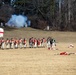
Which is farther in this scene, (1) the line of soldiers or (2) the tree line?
(2) the tree line

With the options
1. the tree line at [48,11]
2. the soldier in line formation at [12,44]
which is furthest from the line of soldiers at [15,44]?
the tree line at [48,11]

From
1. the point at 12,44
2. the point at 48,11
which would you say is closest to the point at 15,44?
the point at 12,44

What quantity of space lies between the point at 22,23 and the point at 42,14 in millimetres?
7941

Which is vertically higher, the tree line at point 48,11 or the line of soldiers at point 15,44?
the tree line at point 48,11

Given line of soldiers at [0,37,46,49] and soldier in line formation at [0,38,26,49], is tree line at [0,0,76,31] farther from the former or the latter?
soldier in line formation at [0,38,26,49]

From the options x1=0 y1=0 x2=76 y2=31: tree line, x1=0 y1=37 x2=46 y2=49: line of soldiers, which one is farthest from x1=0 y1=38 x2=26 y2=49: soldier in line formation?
x1=0 y1=0 x2=76 y2=31: tree line

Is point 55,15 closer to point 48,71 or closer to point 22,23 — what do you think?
point 22,23

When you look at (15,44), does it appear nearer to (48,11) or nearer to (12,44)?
(12,44)

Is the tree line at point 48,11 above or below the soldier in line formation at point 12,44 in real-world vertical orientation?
above

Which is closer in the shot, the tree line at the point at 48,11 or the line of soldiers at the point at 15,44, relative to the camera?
the line of soldiers at the point at 15,44

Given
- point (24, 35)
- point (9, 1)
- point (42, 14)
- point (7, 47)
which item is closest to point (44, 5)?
point (42, 14)

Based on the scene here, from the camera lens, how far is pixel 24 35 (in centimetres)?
5816

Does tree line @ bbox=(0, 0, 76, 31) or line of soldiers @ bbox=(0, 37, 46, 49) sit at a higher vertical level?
tree line @ bbox=(0, 0, 76, 31)

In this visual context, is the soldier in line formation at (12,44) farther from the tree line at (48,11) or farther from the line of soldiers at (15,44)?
the tree line at (48,11)
